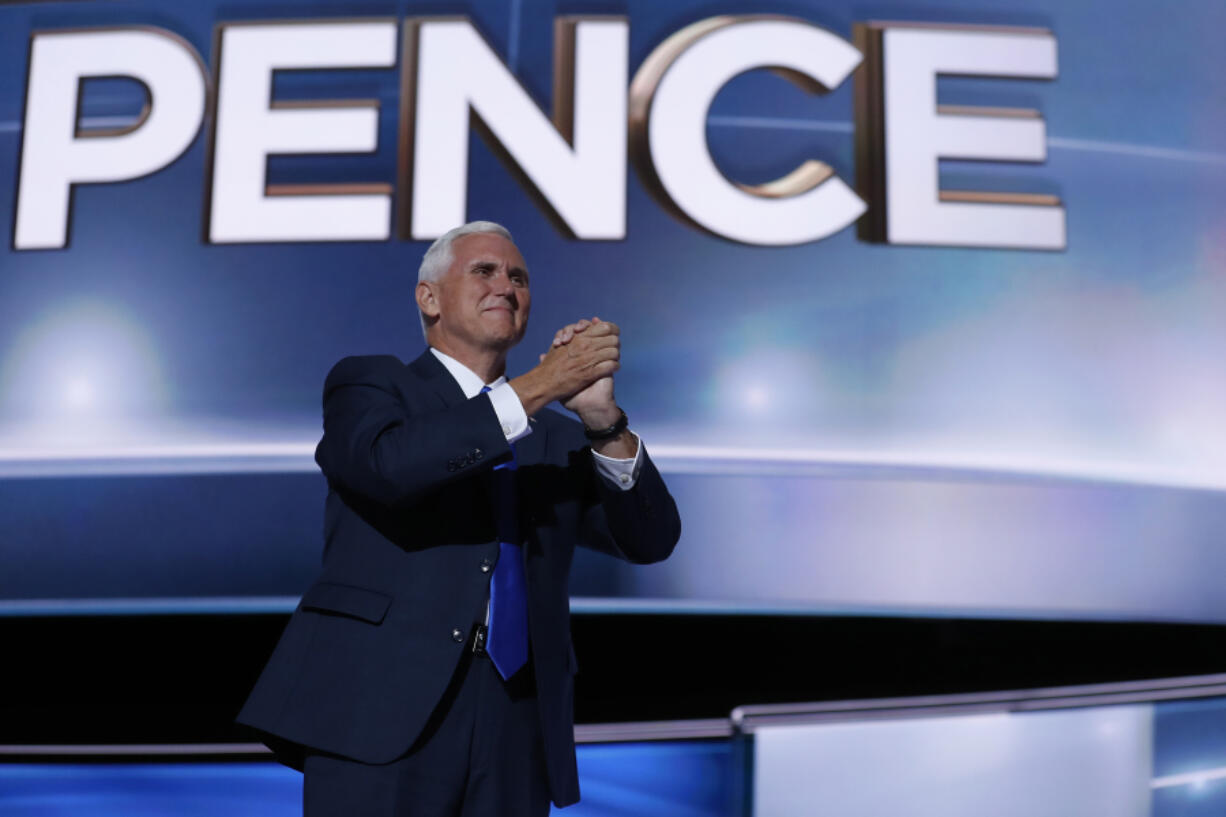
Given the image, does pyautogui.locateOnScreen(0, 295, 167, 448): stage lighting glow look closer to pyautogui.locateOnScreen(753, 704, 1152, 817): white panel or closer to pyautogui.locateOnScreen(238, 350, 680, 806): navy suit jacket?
pyautogui.locateOnScreen(238, 350, 680, 806): navy suit jacket

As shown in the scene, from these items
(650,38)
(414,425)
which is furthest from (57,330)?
(414,425)

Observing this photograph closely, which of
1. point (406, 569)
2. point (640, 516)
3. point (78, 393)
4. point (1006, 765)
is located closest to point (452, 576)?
point (406, 569)

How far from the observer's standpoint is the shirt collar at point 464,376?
1336mm

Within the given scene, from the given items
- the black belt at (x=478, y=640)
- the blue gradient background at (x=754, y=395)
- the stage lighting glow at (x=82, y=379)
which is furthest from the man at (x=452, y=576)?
the stage lighting glow at (x=82, y=379)

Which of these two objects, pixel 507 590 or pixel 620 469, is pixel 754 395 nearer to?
pixel 620 469

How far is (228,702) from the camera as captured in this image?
2822mm

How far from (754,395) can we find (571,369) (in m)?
2.19

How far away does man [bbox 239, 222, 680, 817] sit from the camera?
1138 millimetres

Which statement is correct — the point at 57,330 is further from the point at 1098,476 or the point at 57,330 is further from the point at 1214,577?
the point at 1214,577

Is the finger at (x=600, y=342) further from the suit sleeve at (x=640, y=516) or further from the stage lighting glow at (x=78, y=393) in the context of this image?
the stage lighting glow at (x=78, y=393)

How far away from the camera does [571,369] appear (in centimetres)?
123

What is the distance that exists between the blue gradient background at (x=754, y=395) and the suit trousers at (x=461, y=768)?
2129 millimetres

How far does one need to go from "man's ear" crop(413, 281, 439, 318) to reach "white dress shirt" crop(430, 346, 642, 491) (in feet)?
0.16

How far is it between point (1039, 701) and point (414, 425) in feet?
3.24
